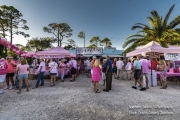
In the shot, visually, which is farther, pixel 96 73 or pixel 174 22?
pixel 174 22

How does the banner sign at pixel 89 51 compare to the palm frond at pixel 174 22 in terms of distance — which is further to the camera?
the banner sign at pixel 89 51

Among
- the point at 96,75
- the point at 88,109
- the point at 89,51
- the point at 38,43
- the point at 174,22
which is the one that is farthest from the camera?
the point at 38,43

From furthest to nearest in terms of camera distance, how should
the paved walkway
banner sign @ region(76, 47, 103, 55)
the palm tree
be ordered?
1. banner sign @ region(76, 47, 103, 55)
2. the palm tree
3. the paved walkway

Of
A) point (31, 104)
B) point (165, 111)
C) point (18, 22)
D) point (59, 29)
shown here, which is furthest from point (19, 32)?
point (165, 111)

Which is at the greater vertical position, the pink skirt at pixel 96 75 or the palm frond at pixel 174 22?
the palm frond at pixel 174 22

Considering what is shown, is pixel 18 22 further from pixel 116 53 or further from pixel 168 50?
pixel 168 50

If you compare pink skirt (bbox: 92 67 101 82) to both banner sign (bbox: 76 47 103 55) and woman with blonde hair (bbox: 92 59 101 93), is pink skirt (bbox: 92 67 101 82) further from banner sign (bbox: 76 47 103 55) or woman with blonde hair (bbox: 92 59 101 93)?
banner sign (bbox: 76 47 103 55)

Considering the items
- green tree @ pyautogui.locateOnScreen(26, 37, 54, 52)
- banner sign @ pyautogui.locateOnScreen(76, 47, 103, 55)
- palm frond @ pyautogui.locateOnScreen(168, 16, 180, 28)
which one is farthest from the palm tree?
green tree @ pyautogui.locateOnScreen(26, 37, 54, 52)

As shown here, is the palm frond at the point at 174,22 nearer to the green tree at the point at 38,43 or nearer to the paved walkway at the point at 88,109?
the paved walkway at the point at 88,109

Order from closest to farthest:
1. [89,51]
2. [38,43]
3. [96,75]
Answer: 1. [96,75]
2. [89,51]
3. [38,43]

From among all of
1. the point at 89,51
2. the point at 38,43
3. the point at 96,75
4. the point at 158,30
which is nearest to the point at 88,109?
the point at 96,75

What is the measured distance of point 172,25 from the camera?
1303 centimetres

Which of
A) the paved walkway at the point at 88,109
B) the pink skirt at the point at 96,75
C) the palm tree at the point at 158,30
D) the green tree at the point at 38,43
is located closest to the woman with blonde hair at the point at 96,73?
the pink skirt at the point at 96,75

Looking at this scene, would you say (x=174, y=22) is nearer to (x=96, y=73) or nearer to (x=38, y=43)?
(x=96, y=73)
